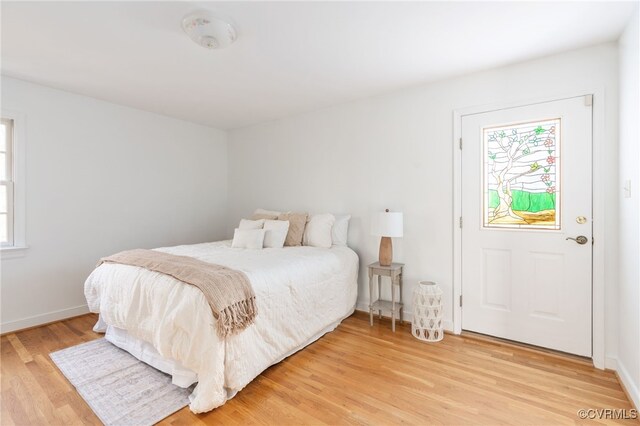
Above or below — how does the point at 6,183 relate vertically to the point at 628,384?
above

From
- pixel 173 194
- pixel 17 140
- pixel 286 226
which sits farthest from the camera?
pixel 173 194

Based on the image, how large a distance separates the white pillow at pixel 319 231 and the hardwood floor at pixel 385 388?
1064 mm

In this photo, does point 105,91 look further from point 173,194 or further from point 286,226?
point 286,226

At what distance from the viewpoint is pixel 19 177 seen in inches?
118

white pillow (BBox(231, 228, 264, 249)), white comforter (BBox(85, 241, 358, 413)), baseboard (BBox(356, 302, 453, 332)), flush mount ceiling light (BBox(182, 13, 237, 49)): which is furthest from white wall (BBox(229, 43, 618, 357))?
flush mount ceiling light (BBox(182, 13, 237, 49))

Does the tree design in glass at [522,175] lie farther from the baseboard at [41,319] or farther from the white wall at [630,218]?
the baseboard at [41,319]

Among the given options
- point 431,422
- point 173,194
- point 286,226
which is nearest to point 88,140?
point 173,194

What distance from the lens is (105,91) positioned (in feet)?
10.7

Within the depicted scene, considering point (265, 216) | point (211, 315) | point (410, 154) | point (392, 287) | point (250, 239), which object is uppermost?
point (410, 154)

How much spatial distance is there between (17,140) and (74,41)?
1477mm

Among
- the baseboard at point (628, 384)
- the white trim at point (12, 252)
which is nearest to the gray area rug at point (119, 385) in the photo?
the white trim at point (12, 252)

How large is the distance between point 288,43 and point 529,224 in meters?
2.45

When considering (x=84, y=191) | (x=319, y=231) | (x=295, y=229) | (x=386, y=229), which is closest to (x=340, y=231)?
(x=319, y=231)

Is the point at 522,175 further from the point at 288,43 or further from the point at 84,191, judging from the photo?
the point at 84,191
